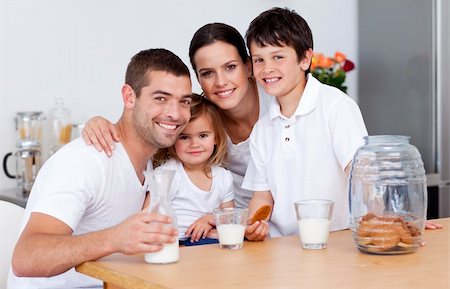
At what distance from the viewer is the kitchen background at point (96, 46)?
3801 millimetres

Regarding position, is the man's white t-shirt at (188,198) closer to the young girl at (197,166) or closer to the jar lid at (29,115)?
the young girl at (197,166)

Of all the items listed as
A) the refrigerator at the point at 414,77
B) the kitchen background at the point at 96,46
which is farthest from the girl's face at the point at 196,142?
the refrigerator at the point at 414,77

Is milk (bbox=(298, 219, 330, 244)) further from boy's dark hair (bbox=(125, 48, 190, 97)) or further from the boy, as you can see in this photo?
boy's dark hair (bbox=(125, 48, 190, 97))

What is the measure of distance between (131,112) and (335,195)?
0.66 m

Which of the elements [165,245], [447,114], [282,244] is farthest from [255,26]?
[447,114]

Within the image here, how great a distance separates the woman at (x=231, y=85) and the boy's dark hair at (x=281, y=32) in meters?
0.11

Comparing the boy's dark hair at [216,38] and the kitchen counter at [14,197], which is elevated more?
the boy's dark hair at [216,38]

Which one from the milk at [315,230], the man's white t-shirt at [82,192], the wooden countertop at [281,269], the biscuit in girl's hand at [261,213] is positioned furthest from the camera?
the biscuit in girl's hand at [261,213]

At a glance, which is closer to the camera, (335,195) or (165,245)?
(165,245)

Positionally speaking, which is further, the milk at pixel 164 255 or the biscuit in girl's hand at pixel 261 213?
the biscuit in girl's hand at pixel 261 213

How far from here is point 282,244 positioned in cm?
209

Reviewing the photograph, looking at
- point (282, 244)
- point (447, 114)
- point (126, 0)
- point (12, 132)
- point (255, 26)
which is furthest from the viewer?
point (447, 114)

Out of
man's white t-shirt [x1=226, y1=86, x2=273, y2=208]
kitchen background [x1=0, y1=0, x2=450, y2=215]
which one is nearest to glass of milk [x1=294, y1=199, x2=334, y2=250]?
man's white t-shirt [x1=226, y1=86, x2=273, y2=208]

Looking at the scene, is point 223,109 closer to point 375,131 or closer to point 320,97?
point 320,97
